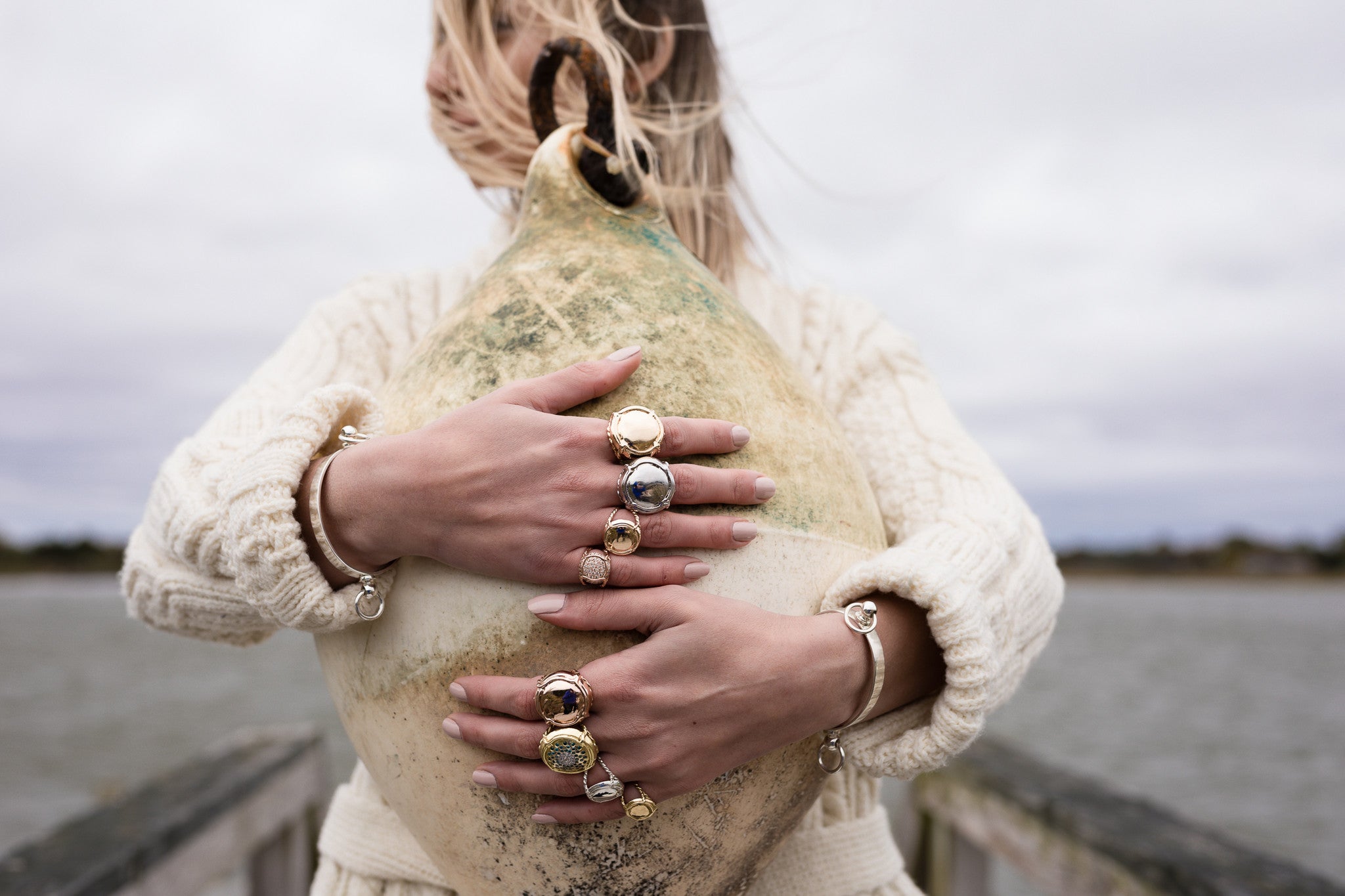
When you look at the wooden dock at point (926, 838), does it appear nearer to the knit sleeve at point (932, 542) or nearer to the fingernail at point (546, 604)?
the knit sleeve at point (932, 542)

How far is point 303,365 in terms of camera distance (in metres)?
1.61

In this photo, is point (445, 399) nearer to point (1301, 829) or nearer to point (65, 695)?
point (1301, 829)

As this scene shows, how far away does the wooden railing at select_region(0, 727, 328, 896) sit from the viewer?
7.78 ft

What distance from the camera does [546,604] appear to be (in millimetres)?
1079

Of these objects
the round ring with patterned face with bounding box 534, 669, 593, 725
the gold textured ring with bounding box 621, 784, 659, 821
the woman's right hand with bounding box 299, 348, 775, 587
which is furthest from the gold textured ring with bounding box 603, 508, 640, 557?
the gold textured ring with bounding box 621, 784, 659, 821

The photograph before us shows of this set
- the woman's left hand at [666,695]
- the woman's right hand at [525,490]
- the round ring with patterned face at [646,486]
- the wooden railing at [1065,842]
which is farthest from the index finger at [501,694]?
the wooden railing at [1065,842]

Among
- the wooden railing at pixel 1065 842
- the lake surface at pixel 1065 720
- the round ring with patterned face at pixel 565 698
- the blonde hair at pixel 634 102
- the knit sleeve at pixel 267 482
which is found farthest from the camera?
the lake surface at pixel 1065 720

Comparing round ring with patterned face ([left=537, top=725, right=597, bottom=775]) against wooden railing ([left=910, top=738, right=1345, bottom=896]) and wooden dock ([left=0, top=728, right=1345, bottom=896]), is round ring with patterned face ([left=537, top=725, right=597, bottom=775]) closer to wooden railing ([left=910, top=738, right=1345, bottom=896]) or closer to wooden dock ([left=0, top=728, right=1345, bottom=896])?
wooden dock ([left=0, top=728, right=1345, bottom=896])

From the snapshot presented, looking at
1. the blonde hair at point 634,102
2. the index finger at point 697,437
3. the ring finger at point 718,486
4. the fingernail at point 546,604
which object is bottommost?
the fingernail at point 546,604

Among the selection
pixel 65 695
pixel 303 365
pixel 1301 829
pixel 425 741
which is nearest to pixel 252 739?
pixel 303 365

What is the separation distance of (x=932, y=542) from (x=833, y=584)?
0.60 feet

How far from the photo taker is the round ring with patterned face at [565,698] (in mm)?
1048

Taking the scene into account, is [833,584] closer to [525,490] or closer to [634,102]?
[525,490]

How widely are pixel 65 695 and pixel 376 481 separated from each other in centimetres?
1672
